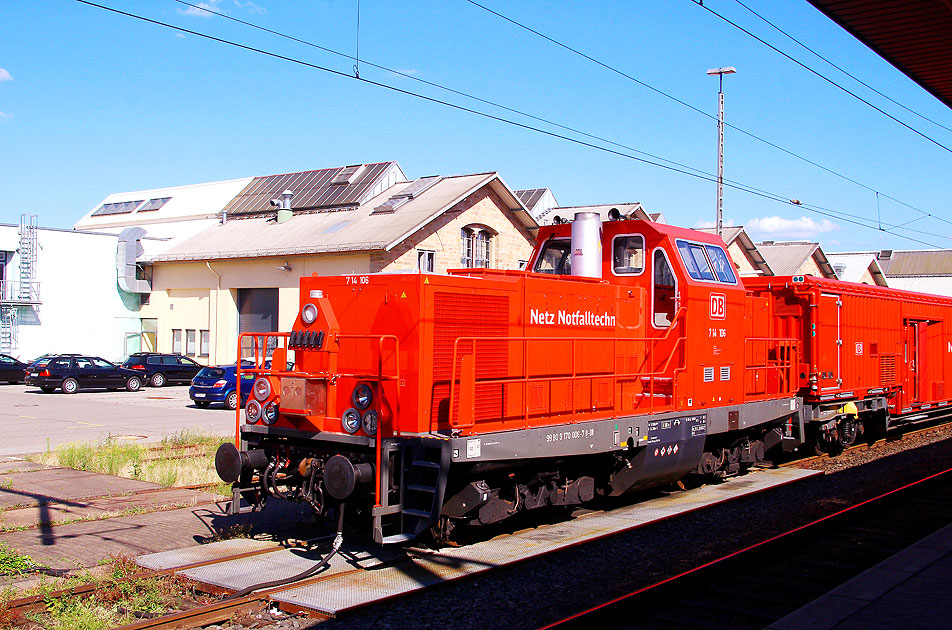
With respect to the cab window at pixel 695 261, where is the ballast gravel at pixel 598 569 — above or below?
below

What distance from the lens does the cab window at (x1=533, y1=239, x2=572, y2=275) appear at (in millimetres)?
11156

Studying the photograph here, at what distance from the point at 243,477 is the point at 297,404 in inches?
39.4

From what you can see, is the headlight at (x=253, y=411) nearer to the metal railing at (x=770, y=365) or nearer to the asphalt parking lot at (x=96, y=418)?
the metal railing at (x=770, y=365)

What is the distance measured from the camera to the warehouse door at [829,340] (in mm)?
14617

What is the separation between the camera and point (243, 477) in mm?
8555

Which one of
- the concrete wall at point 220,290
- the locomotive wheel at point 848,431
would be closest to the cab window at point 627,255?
the locomotive wheel at point 848,431

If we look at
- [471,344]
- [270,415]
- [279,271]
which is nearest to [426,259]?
[279,271]

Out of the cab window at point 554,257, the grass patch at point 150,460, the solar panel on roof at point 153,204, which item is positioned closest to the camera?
the cab window at point 554,257

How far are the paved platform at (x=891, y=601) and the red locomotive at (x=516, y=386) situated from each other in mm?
2930

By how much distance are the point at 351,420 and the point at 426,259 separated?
24.6 meters

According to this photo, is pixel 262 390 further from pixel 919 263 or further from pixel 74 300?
pixel 919 263

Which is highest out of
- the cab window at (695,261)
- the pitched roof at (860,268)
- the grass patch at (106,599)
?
the pitched roof at (860,268)

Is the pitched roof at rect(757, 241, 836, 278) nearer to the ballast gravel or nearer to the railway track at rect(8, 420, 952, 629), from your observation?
the ballast gravel

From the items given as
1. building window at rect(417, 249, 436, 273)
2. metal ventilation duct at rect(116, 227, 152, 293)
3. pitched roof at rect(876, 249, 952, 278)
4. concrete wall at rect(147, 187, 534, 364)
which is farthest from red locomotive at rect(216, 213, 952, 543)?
pitched roof at rect(876, 249, 952, 278)
